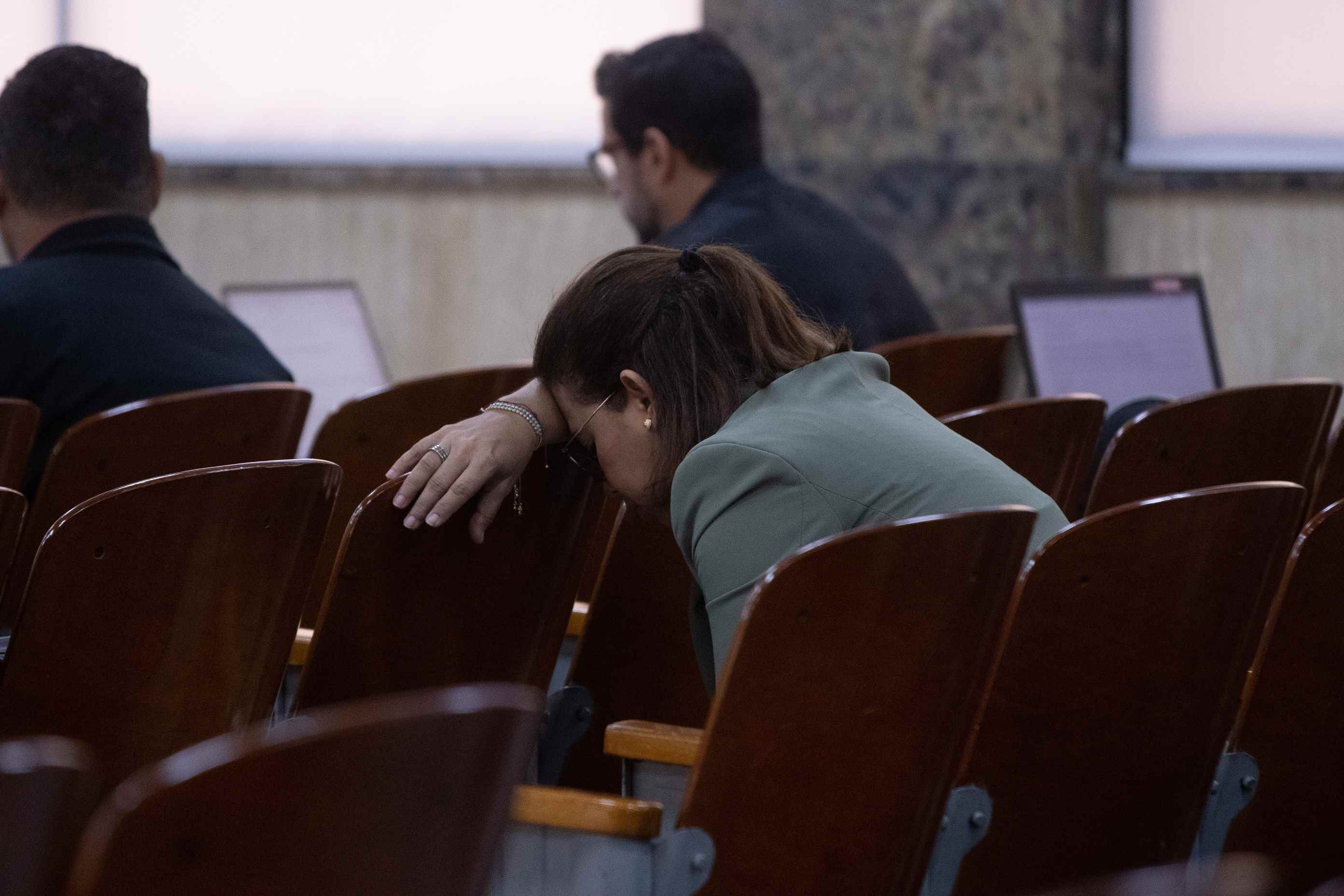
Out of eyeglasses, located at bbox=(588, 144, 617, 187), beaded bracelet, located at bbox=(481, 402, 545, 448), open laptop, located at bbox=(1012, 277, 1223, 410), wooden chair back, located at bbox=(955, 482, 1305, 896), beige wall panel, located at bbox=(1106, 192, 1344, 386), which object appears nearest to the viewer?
wooden chair back, located at bbox=(955, 482, 1305, 896)

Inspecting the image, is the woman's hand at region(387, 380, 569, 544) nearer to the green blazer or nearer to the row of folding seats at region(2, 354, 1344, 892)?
the row of folding seats at region(2, 354, 1344, 892)

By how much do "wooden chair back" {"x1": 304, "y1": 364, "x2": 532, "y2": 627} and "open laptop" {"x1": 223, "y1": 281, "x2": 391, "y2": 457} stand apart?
4.42 feet

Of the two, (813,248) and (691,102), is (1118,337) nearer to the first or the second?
(813,248)

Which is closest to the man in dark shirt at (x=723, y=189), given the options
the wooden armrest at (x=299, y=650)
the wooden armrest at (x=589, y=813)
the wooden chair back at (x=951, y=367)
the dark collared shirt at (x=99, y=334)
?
the wooden chair back at (x=951, y=367)

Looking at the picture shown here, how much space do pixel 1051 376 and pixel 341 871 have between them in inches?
105

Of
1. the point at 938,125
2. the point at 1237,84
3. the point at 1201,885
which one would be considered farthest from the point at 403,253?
the point at 1201,885

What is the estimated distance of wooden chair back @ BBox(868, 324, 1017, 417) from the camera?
2.81 metres

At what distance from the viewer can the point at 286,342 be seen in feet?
13.0

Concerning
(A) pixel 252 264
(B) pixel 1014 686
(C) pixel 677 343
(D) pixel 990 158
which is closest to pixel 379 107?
(A) pixel 252 264

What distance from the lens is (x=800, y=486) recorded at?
153cm

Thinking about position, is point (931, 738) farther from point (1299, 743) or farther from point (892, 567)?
point (1299, 743)

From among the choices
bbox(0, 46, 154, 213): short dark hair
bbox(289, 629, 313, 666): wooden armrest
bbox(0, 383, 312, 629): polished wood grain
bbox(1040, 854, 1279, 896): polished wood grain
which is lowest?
bbox(289, 629, 313, 666): wooden armrest

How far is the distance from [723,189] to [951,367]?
0.70 metres

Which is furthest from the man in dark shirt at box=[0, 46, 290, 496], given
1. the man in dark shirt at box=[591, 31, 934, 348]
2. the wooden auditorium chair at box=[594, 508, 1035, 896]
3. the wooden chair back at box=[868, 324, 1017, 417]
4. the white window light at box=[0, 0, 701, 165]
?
the white window light at box=[0, 0, 701, 165]
